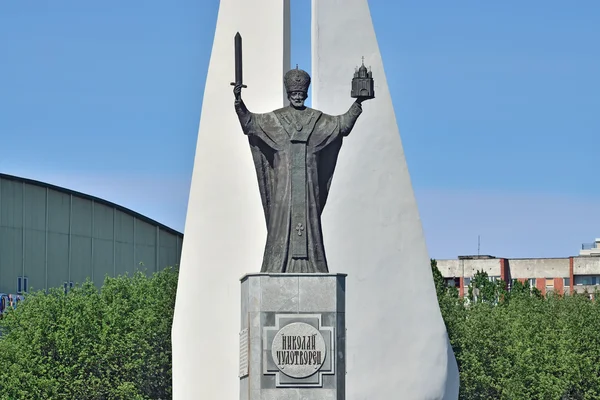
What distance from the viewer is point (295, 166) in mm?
21109

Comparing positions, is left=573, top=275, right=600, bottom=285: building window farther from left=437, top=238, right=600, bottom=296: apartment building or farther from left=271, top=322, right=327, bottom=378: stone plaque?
left=271, top=322, right=327, bottom=378: stone plaque

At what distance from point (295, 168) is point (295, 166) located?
0.09 feet

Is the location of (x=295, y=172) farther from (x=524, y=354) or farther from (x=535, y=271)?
(x=535, y=271)

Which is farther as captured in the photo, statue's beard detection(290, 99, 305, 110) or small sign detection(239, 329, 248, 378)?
statue's beard detection(290, 99, 305, 110)

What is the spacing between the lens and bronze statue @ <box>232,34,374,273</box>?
68.7 ft

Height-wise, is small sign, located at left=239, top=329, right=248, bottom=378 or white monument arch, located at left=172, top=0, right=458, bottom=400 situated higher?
white monument arch, located at left=172, top=0, right=458, bottom=400

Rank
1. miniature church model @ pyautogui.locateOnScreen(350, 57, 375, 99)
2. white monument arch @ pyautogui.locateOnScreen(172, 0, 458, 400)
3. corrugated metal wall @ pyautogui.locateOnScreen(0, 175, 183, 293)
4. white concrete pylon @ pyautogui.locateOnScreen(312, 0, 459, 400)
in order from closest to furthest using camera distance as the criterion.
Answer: miniature church model @ pyautogui.locateOnScreen(350, 57, 375, 99) < white concrete pylon @ pyautogui.locateOnScreen(312, 0, 459, 400) < white monument arch @ pyautogui.locateOnScreen(172, 0, 458, 400) < corrugated metal wall @ pyautogui.locateOnScreen(0, 175, 183, 293)

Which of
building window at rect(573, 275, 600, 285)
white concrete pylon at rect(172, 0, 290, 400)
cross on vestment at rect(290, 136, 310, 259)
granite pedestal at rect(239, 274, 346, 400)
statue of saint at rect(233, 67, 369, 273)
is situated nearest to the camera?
granite pedestal at rect(239, 274, 346, 400)

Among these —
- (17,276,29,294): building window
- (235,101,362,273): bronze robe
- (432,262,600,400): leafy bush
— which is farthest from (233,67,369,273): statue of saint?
(17,276,29,294): building window

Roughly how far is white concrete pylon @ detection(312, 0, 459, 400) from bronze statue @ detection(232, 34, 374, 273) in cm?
506

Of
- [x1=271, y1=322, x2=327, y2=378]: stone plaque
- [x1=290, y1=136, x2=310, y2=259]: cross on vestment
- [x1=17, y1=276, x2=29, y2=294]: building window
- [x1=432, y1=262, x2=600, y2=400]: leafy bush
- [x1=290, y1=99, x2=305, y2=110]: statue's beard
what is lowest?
[x1=432, y1=262, x2=600, y2=400]: leafy bush

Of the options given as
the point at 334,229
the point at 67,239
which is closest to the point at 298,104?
the point at 334,229

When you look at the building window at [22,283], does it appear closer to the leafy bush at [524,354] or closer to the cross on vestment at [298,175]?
the leafy bush at [524,354]

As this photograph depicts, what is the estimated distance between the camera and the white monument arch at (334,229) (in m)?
26.2
